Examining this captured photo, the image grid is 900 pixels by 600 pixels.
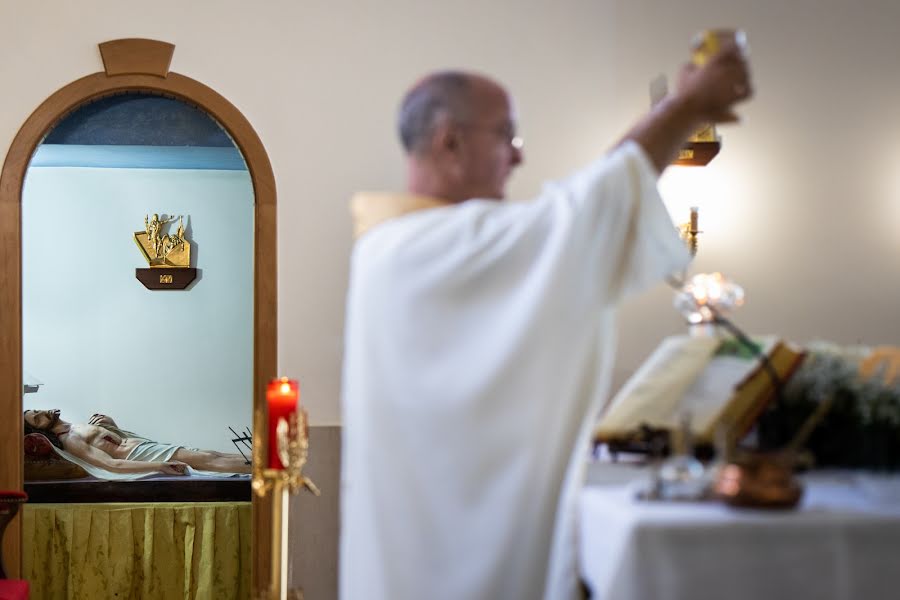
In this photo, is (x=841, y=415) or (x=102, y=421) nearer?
(x=841, y=415)

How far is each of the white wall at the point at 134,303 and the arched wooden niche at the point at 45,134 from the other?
9.29 ft

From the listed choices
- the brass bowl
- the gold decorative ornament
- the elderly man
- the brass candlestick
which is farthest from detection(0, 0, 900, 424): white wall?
the brass bowl

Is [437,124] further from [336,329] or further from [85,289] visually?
[85,289]

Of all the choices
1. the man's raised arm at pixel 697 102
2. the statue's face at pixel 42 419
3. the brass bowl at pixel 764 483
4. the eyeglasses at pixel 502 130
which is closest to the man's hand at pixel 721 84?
the man's raised arm at pixel 697 102

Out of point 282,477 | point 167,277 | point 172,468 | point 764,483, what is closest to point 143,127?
point 167,277

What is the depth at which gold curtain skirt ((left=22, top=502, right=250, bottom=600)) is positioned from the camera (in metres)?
5.06

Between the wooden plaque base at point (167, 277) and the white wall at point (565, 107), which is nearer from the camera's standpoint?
the white wall at point (565, 107)

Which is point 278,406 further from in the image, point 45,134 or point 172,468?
point 172,468

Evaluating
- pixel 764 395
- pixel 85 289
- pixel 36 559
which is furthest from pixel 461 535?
pixel 85 289

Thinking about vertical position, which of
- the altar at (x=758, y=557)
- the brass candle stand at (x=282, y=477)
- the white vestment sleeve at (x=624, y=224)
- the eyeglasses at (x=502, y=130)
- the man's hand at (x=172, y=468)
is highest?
the eyeglasses at (x=502, y=130)

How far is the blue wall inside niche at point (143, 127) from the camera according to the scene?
18.4 ft

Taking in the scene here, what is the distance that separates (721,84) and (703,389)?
61 cm

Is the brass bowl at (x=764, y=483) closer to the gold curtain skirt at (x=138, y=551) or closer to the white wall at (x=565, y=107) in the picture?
the white wall at (x=565, y=107)

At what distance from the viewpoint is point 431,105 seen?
2.03 m
